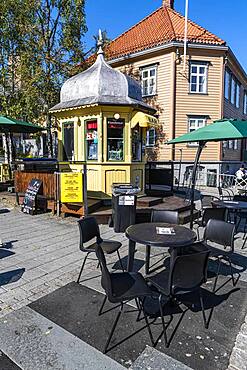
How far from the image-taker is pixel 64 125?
9.22 meters

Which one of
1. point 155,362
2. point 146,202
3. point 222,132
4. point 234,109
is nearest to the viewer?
point 155,362

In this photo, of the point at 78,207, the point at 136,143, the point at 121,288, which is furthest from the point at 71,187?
the point at 121,288

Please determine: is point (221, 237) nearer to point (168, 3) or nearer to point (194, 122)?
point (194, 122)

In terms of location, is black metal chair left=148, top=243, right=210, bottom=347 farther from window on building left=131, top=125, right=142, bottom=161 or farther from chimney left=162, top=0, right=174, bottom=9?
chimney left=162, top=0, right=174, bottom=9

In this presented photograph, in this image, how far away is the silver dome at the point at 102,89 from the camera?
26.5 ft

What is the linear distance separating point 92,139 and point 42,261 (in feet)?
15.7

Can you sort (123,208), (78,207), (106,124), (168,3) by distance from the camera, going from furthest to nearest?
(168,3) → (106,124) → (78,207) → (123,208)

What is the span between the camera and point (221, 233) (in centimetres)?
405

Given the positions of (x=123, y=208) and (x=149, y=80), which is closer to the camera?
(x=123, y=208)

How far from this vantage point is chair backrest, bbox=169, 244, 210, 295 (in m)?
2.67

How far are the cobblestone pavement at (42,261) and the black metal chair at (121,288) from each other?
2.70 ft

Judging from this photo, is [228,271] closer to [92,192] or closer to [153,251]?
[153,251]

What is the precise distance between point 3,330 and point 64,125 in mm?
7416

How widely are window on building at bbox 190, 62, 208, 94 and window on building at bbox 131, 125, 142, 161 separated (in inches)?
365
